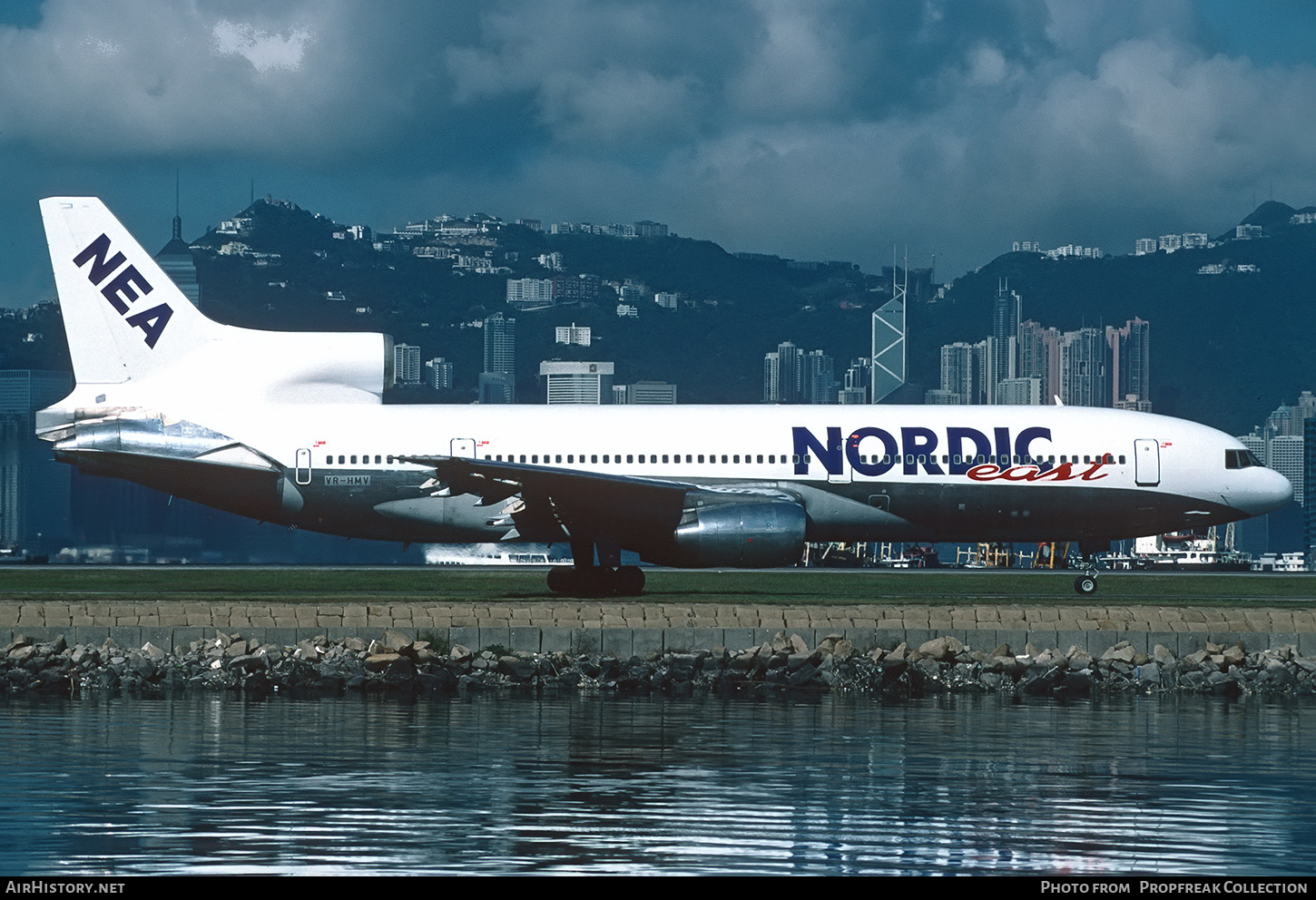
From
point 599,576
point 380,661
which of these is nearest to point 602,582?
point 599,576

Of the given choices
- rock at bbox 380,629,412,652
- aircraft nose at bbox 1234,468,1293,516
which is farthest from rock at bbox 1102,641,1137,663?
aircraft nose at bbox 1234,468,1293,516

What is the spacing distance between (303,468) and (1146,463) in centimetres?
1824

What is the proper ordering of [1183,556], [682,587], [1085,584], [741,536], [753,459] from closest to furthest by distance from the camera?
[741,536]
[753,459]
[1085,584]
[682,587]
[1183,556]

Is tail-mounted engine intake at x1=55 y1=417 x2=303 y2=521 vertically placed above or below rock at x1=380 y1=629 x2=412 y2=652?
above

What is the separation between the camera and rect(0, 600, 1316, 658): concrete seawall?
91.3ft

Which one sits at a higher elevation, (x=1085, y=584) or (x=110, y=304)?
(x=110, y=304)

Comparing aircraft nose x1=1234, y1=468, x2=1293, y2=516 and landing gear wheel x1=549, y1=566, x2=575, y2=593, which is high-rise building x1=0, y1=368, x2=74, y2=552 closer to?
landing gear wheel x1=549, y1=566, x2=575, y2=593

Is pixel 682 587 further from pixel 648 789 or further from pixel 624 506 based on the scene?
pixel 648 789

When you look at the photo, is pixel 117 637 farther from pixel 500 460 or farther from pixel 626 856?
pixel 626 856

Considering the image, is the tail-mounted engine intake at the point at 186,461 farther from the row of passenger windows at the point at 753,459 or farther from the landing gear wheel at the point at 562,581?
the landing gear wheel at the point at 562,581

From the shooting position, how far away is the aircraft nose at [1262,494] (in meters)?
39.9

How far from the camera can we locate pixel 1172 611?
97.4ft

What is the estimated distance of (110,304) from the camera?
135 ft

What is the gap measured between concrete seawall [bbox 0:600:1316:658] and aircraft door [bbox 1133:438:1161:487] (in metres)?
9.39
